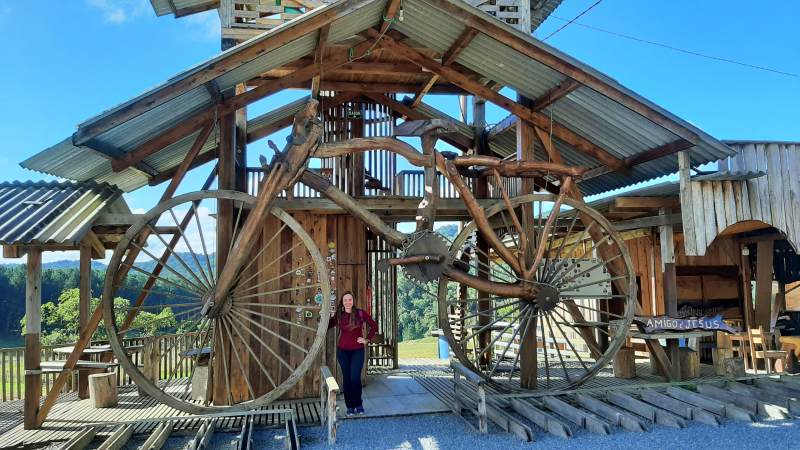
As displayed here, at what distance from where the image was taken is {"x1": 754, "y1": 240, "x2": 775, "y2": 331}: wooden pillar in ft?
39.1

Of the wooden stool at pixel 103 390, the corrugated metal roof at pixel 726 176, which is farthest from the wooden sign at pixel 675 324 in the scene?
the wooden stool at pixel 103 390

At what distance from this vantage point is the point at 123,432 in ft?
19.6

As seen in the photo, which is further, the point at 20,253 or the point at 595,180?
the point at 595,180

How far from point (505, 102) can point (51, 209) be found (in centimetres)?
641

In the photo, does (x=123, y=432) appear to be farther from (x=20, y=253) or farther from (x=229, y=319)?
(x=20, y=253)

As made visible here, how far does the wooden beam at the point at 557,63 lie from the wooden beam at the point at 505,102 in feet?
3.56

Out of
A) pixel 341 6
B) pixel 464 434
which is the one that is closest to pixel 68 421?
pixel 464 434

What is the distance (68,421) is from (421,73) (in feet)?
23.8

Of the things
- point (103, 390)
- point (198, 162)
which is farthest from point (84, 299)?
point (198, 162)

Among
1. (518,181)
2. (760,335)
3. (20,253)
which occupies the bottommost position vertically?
(760,335)

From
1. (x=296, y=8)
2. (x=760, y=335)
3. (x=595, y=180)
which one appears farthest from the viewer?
(x=595, y=180)

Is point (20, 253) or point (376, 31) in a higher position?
point (376, 31)

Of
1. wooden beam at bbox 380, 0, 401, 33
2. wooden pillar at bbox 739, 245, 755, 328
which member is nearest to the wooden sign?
wooden pillar at bbox 739, 245, 755, 328

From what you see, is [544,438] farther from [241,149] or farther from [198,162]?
[198,162]
